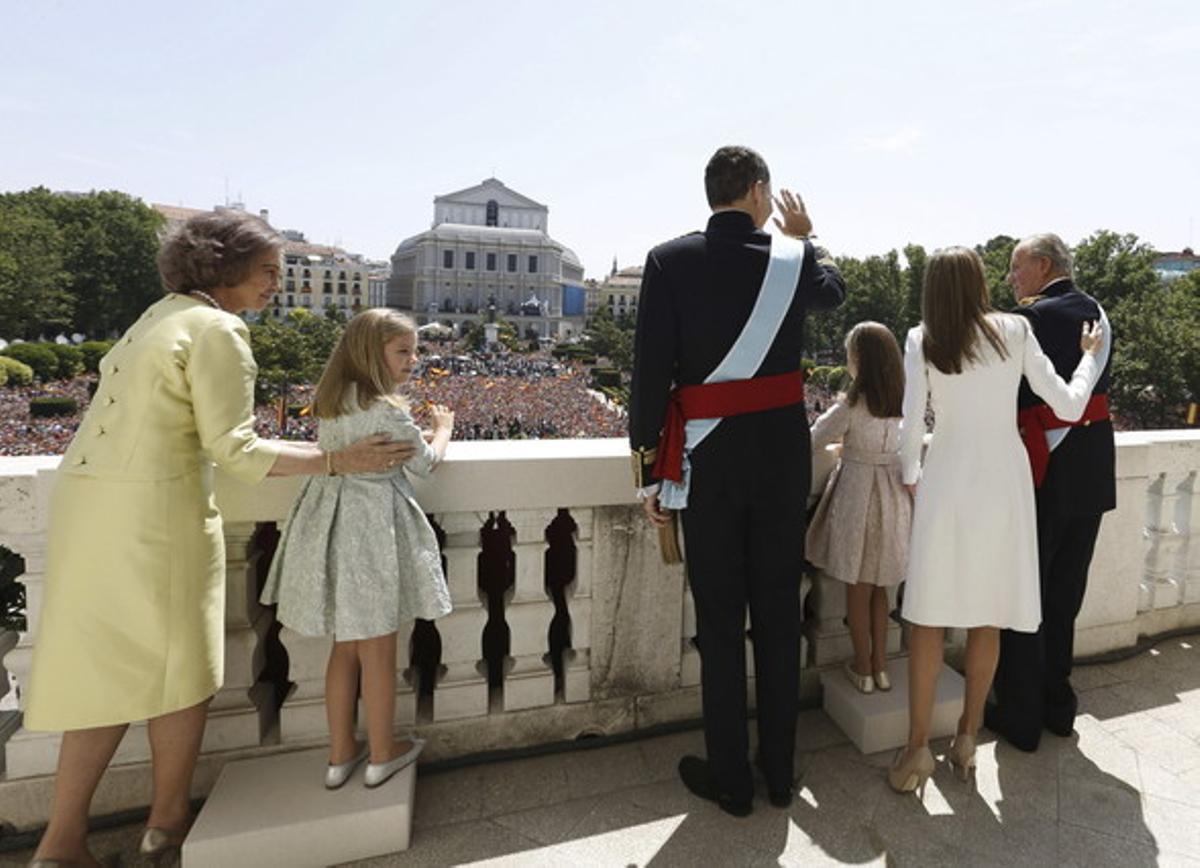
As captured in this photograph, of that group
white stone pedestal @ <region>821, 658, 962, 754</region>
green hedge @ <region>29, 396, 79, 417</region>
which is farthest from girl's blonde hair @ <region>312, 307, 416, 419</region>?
green hedge @ <region>29, 396, 79, 417</region>

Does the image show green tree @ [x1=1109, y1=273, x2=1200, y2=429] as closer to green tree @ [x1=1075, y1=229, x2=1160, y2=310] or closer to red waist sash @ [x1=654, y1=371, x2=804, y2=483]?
green tree @ [x1=1075, y1=229, x2=1160, y2=310]

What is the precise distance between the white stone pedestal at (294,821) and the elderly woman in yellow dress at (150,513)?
1.00 feet

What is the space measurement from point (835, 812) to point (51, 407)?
25207mm

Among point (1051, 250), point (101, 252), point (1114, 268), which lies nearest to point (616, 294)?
point (101, 252)

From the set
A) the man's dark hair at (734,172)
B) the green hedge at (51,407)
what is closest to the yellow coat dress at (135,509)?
the man's dark hair at (734,172)

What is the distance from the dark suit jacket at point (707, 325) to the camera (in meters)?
2.12

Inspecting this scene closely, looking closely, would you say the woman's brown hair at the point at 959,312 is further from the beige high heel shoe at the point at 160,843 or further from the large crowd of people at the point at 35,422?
the large crowd of people at the point at 35,422

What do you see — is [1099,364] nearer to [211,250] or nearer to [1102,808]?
[1102,808]

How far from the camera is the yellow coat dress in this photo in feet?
5.77

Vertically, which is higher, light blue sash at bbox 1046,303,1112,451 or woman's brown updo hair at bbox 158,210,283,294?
woman's brown updo hair at bbox 158,210,283,294

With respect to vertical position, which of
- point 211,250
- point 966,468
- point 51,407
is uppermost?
point 211,250

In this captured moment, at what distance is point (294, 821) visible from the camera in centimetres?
201

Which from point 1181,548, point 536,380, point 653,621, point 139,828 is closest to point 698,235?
point 653,621

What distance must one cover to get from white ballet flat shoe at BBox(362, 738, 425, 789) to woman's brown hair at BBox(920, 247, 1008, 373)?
2.01 m
